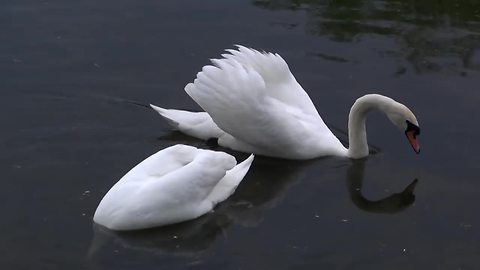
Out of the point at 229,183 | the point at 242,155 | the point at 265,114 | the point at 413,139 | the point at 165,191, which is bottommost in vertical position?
the point at 242,155

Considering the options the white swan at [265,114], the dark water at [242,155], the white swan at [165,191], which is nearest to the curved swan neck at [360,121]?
the white swan at [265,114]

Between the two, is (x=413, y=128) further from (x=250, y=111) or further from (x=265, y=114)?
(x=250, y=111)

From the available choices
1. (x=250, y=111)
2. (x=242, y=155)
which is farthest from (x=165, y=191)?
(x=242, y=155)

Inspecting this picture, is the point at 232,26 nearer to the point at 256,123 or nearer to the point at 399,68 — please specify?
the point at 399,68

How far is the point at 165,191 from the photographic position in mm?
8320

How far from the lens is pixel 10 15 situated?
12.7m

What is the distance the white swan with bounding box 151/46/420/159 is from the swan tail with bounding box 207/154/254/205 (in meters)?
0.60

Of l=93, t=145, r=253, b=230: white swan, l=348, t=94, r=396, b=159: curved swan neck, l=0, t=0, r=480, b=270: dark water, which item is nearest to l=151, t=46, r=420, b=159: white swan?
l=348, t=94, r=396, b=159: curved swan neck

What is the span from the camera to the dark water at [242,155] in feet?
27.3

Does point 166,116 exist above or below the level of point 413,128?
below

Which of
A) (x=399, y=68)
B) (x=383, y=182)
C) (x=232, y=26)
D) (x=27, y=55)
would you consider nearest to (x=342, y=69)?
(x=399, y=68)

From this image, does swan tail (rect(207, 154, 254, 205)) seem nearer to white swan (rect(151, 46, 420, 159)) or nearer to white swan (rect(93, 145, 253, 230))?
white swan (rect(93, 145, 253, 230))

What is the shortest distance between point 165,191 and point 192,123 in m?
2.06

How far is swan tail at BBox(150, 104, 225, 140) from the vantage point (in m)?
10.2
